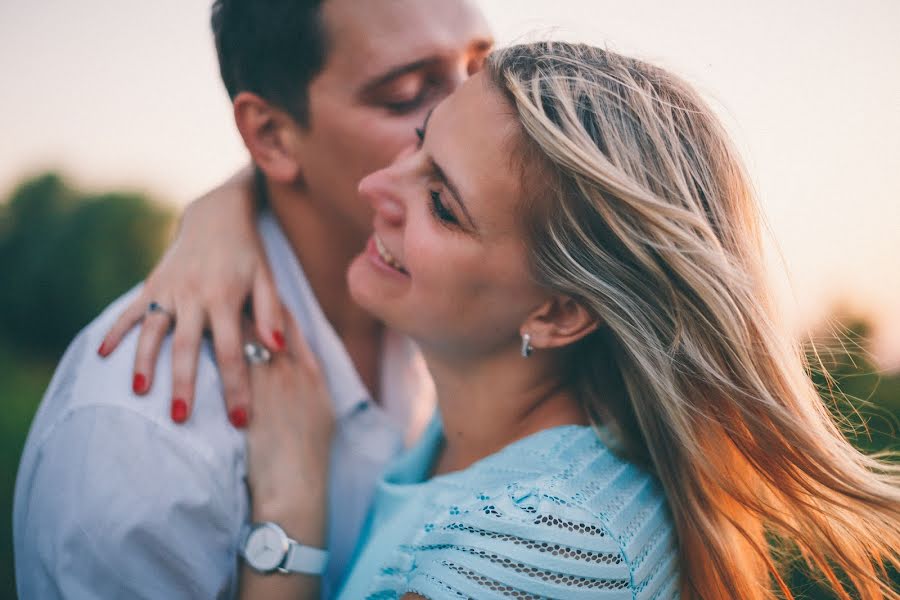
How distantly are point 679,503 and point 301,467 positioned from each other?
36.6 inches

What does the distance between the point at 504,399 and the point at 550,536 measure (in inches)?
18.8

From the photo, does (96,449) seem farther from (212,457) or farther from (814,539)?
(814,539)

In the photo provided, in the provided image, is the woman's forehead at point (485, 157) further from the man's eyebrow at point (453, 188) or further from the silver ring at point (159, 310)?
the silver ring at point (159, 310)

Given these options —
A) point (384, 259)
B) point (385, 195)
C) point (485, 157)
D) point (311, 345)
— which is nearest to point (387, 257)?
point (384, 259)

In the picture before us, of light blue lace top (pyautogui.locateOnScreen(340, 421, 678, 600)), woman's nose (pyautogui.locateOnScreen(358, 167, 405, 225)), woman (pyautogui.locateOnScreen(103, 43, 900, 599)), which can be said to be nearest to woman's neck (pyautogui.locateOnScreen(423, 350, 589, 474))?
woman (pyautogui.locateOnScreen(103, 43, 900, 599))

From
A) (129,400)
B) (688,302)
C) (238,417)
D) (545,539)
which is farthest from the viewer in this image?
(238,417)

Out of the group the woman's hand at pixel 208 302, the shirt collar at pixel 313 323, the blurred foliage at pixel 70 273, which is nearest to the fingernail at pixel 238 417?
the woman's hand at pixel 208 302

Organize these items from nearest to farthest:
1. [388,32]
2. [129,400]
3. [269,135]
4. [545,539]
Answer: [545,539] → [129,400] → [388,32] → [269,135]

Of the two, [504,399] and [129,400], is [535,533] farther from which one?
[129,400]

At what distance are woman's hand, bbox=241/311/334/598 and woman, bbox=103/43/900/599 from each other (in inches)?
0.4

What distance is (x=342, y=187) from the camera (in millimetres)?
2393

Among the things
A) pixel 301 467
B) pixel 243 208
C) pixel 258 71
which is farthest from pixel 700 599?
pixel 258 71

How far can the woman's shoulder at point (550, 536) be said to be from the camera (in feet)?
4.59

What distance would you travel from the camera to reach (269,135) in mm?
2475
